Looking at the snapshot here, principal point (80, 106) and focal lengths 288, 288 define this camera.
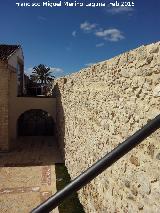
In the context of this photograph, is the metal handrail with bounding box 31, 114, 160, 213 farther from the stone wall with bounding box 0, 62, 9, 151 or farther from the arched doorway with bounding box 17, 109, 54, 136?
the arched doorway with bounding box 17, 109, 54, 136

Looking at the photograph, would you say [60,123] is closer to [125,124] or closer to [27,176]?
[27,176]

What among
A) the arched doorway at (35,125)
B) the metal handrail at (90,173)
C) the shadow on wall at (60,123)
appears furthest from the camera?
the arched doorway at (35,125)

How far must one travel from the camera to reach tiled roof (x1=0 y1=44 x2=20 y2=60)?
753 inches

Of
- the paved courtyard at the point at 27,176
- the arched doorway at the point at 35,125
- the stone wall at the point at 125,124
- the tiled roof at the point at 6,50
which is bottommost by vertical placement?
the paved courtyard at the point at 27,176

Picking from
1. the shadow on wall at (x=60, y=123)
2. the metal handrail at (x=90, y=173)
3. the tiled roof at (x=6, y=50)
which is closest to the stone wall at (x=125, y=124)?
the metal handrail at (x=90, y=173)

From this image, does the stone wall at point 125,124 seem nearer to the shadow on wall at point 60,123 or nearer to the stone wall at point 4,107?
the shadow on wall at point 60,123

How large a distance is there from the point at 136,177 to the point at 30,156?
12952mm

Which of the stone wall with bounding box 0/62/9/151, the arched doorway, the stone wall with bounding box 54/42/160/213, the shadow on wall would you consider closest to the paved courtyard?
the shadow on wall

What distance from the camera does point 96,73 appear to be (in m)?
6.85

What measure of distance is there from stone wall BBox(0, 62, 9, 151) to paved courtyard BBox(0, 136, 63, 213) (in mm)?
876

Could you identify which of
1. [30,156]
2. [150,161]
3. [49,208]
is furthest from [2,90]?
[49,208]

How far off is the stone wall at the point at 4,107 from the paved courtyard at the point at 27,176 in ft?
2.88

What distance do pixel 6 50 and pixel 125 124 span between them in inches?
719

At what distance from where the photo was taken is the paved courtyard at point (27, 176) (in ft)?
31.1
